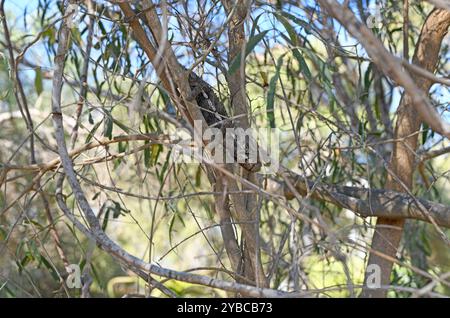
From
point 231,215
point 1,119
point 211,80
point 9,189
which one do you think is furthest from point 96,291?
point 231,215

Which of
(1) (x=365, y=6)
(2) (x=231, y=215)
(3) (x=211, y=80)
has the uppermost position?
(1) (x=365, y=6)

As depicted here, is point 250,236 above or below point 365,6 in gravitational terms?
below

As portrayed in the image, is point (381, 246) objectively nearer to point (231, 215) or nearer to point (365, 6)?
point (231, 215)

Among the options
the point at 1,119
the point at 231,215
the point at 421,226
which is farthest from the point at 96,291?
the point at 231,215

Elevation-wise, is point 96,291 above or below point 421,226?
below

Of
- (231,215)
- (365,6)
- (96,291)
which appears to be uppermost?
(365,6)

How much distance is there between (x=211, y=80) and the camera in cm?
214

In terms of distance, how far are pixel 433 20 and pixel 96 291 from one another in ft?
10.1

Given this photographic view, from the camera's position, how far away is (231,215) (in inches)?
67.6

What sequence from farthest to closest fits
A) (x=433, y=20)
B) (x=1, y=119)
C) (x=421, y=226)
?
(x=1, y=119)
(x=421, y=226)
(x=433, y=20)
